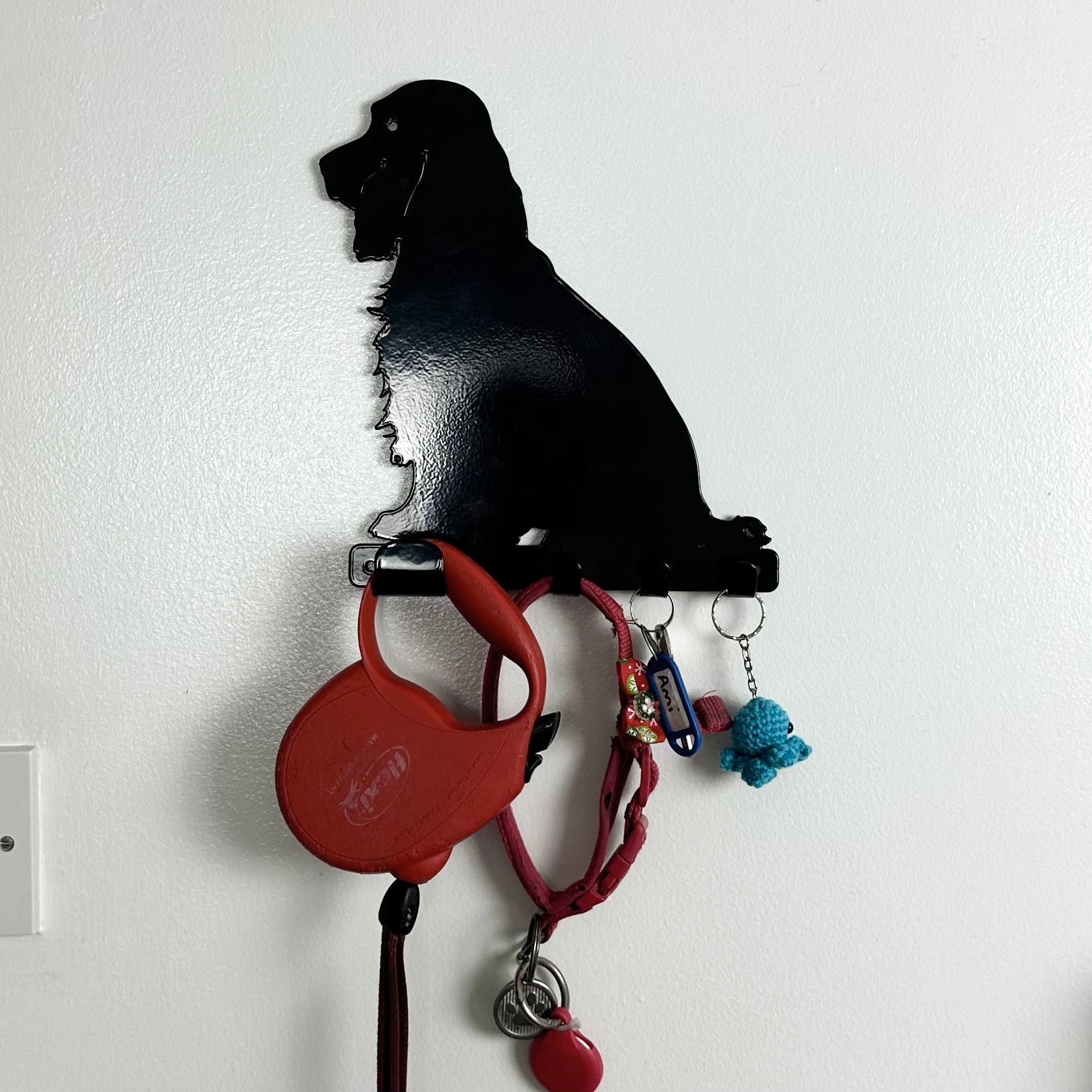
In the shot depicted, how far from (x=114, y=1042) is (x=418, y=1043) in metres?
0.22

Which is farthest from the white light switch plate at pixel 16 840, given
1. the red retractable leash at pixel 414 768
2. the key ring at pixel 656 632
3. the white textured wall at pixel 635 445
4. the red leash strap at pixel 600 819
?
the key ring at pixel 656 632

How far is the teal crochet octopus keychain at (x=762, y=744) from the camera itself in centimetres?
67

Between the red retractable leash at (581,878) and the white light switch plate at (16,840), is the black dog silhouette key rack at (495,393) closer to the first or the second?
the red retractable leash at (581,878)

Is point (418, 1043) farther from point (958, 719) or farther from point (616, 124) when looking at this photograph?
point (616, 124)

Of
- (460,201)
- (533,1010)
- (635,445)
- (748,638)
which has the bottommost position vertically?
(533,1010)

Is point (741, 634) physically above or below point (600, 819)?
above

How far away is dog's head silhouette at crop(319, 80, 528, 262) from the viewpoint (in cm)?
69

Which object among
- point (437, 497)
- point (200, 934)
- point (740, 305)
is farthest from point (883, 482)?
point (200, 934)

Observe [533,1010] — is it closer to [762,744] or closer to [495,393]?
[762,744]

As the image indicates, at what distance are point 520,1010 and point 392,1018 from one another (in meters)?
0.10

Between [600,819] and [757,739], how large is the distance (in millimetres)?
125

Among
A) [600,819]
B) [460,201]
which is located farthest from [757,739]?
[460,201]

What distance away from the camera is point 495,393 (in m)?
0.70

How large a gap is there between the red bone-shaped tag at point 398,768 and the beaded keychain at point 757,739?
0.13 m
